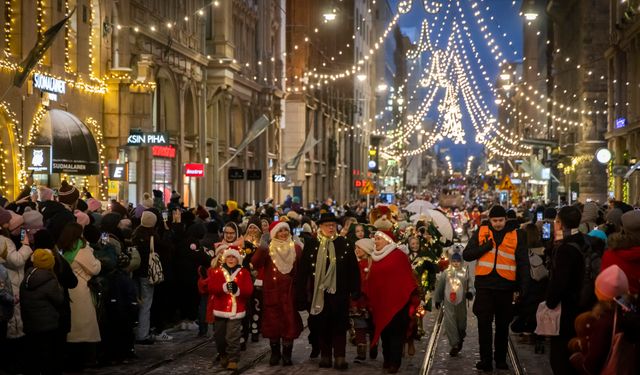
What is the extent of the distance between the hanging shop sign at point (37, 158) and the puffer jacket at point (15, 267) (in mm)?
13488

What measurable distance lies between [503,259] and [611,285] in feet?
18.9

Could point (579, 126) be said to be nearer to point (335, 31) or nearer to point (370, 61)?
point (335, 31)

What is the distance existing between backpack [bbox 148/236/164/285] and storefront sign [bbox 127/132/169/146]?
1688cm

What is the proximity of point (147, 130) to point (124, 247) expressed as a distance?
62.5 feet

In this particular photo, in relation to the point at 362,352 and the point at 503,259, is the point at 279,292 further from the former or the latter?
the point at 503,259

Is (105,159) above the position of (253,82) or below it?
below

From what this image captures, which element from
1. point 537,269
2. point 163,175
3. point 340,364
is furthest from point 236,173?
point 340,364

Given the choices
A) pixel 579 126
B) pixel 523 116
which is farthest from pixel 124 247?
pixel 523 116

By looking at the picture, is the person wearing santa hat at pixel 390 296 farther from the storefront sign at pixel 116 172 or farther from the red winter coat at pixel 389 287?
the storefront sign at pixel 116 172

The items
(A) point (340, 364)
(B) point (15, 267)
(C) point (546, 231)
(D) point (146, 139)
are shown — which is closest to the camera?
(B) point (15, 267)

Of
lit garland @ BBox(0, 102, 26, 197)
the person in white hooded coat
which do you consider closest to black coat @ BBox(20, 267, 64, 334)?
the person in white hooded coat

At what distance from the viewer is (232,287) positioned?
14.0m

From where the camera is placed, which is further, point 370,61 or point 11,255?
point 370,61

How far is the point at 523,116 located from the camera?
13025cm
